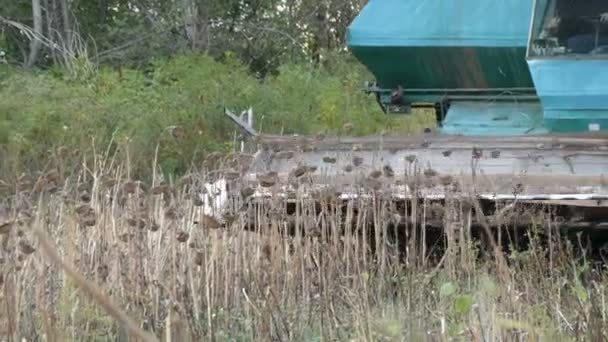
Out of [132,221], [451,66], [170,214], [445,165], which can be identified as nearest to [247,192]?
[170,214]

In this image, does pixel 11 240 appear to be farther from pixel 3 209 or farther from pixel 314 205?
pixel 3 209

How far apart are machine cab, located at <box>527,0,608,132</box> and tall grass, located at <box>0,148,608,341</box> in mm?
2205

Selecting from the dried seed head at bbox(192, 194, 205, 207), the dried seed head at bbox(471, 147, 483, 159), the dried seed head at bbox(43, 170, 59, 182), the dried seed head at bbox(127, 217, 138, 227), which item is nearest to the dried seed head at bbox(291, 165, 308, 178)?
the dried seed head at bbox(192, 194, 205, 207)

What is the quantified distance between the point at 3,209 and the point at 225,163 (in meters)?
1.37

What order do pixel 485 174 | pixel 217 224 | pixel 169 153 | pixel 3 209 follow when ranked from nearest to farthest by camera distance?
pixel 217 224 < pixel 485 174 < pixel 3 209 < pixel 169 153

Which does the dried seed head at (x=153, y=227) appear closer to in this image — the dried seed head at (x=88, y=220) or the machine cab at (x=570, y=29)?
the dried seed head at (x=88, y=220)

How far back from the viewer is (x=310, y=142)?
22.4ft

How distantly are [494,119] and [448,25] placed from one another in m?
1.17

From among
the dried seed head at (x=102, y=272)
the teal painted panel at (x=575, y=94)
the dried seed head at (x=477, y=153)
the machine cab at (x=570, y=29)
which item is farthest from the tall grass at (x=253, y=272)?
the machine cab at (x=570, y=29)

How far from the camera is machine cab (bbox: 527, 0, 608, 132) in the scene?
294 inches

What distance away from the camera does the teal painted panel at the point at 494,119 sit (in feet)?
26.7

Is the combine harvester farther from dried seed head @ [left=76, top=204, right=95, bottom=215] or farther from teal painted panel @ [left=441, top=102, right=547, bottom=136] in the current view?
dried seed head @ [left=76, top=204, right=95, bottom=215]

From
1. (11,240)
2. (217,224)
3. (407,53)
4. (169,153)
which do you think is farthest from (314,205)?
(169,153)

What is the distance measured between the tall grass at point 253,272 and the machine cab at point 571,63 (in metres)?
2.20
